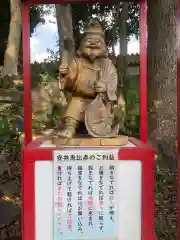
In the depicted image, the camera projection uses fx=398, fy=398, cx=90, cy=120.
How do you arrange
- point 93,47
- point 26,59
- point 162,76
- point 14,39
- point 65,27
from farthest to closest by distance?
point 14,39, point 162,76, point 65,27, point 26,59, point 93,47

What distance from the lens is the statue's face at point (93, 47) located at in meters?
2.13

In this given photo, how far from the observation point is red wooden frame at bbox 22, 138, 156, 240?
194 centimetres

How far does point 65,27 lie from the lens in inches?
98.5

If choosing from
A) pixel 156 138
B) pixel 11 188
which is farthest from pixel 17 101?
pixel 156 138

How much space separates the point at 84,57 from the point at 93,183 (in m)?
0.71

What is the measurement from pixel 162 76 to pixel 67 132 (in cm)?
228

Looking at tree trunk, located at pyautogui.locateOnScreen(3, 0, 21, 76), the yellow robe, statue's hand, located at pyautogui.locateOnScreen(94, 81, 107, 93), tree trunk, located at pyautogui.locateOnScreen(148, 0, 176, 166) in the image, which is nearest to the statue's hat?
Result: the yellow robe

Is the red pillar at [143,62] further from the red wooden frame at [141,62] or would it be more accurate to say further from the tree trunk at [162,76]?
the tree trunk at [162,76]

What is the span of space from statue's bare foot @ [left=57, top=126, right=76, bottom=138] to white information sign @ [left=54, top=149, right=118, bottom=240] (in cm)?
18

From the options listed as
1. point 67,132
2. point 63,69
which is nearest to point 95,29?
point 63,69

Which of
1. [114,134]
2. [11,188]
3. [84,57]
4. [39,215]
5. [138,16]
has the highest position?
[138,16]

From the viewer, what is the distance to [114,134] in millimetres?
2133

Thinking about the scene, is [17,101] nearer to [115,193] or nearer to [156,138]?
[156,138]

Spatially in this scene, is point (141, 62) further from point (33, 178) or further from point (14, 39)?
point (14, 39)
